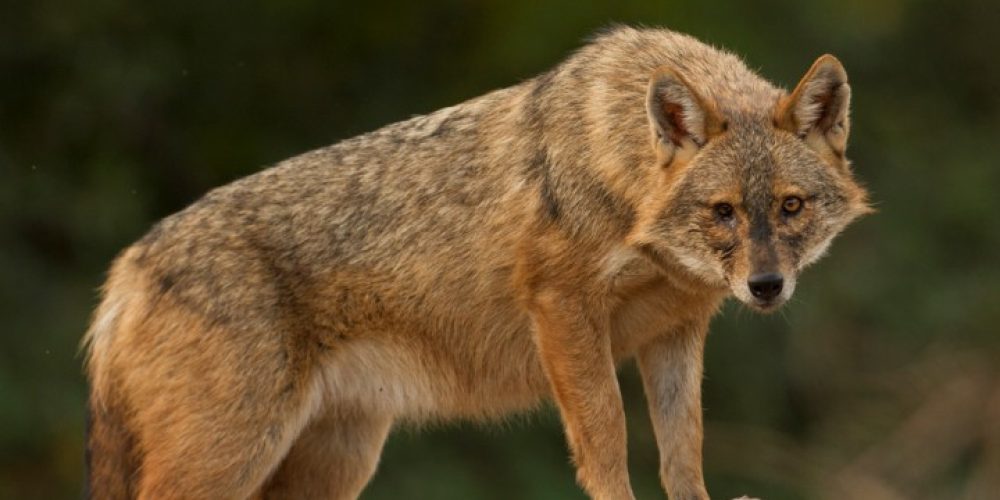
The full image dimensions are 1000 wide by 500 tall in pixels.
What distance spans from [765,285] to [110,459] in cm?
313

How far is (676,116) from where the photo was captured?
881cm

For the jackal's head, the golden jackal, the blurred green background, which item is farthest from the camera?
the blurred green background

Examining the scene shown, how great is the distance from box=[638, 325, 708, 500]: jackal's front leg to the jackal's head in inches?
28.9

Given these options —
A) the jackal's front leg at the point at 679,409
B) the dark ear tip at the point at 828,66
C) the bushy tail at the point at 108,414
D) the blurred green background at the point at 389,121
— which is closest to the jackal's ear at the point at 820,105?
the dark ear tip at the point at 828,66

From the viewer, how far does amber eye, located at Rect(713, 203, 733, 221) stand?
8617 millimetres

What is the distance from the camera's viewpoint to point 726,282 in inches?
340

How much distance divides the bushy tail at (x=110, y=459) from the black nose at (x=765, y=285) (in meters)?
2.94

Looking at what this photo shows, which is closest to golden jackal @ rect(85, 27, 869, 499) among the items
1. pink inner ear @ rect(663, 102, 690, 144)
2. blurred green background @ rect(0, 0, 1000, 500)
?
pink inner ear @ rect(663, 102, 690, 144)

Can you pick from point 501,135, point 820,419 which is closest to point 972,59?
point 820,419

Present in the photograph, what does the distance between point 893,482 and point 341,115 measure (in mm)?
6327

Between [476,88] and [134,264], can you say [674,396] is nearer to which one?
[134,264]

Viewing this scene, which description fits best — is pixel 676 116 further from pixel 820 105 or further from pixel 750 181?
pixel 820 105

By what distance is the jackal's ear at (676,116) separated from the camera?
8.67m

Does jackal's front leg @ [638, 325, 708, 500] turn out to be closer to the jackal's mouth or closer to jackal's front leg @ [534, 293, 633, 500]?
jackal's front leg @ [534, 293, 633, 500]
